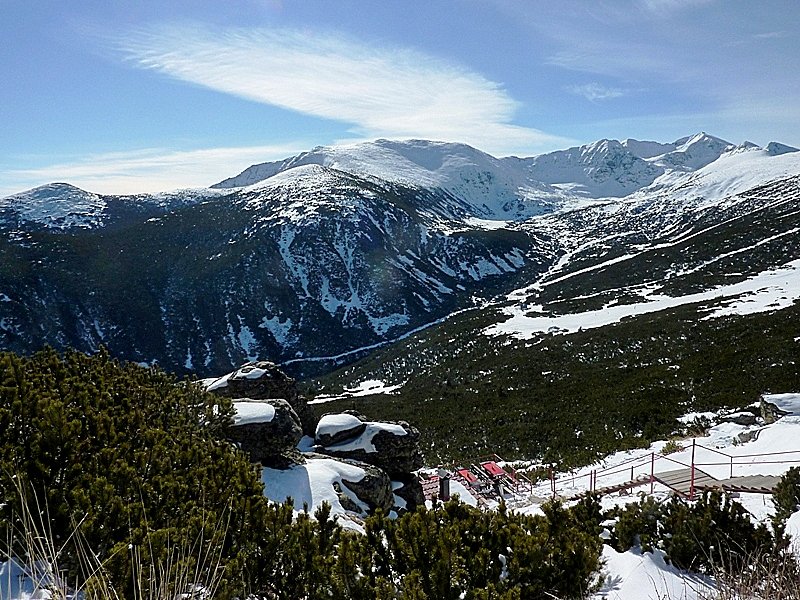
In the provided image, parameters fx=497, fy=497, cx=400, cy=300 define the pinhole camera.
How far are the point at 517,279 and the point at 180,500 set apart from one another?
436 ft

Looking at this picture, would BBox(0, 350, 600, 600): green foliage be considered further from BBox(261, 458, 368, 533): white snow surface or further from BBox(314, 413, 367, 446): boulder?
BBox(314, 413, 367, 446): boulder

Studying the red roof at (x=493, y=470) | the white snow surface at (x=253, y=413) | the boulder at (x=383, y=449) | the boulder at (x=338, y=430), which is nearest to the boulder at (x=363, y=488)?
the white snow surface at (x=253, y=413)

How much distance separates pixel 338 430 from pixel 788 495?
1143 centimetres

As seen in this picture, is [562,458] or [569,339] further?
[569,339]

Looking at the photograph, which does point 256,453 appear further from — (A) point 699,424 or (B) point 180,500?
(A) point 699,424

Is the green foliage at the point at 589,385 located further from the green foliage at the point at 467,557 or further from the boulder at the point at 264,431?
the green foliage at the point at 467,557

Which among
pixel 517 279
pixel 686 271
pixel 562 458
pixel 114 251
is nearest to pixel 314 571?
pixel 562 458

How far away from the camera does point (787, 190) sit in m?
162

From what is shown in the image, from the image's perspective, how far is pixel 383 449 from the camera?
15.3m

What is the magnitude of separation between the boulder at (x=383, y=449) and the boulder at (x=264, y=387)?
2291 millimetres

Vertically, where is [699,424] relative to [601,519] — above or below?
below

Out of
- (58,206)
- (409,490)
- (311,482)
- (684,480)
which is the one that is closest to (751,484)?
(684,480)

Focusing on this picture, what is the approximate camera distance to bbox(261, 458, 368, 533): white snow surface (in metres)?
→ 10.6

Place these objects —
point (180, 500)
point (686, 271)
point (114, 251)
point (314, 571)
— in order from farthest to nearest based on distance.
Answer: point (114, 251), point (686, 271), point (180, 500), point (314, 571)
